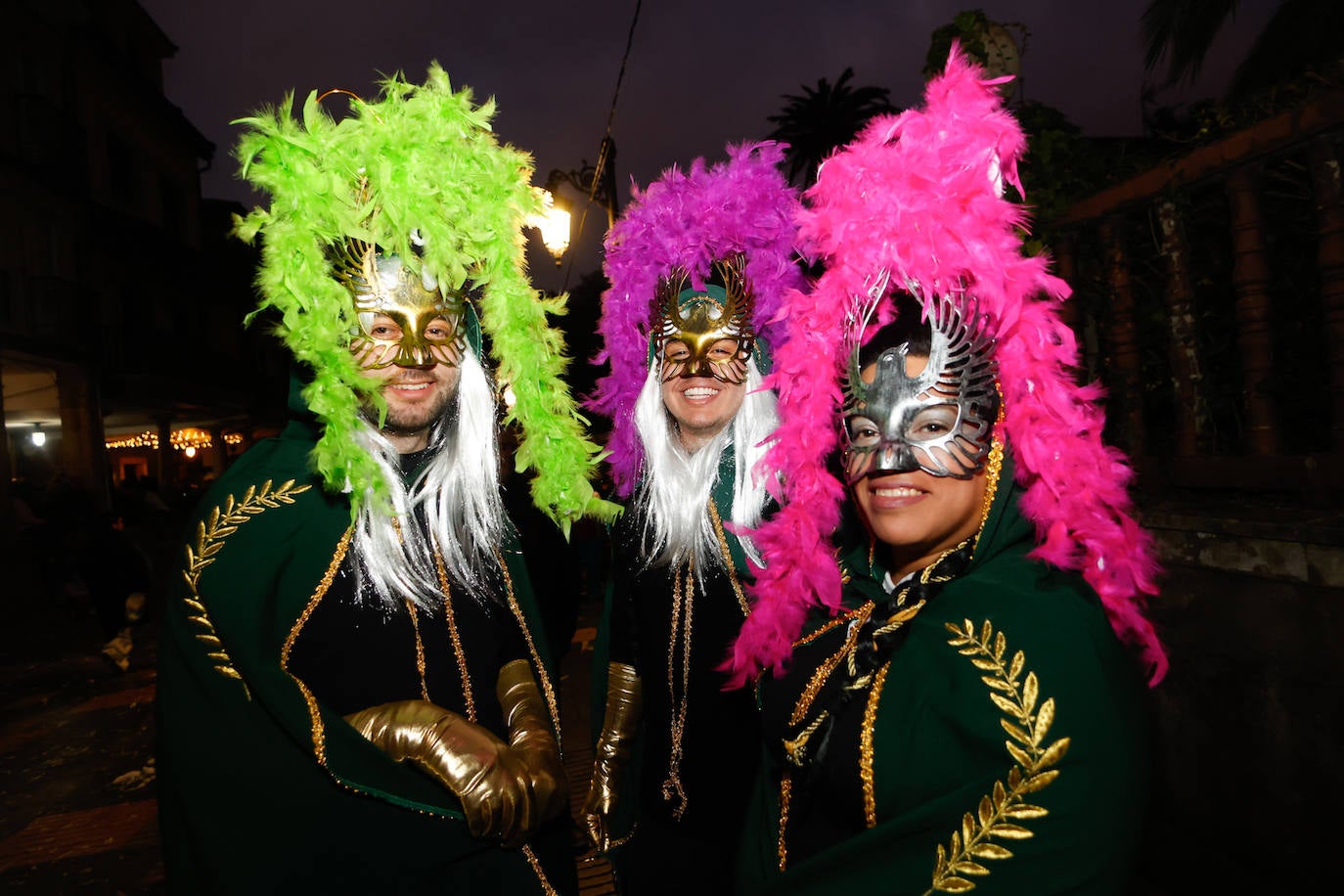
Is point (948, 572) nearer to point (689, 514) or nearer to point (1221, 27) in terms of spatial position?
point (689, 514)

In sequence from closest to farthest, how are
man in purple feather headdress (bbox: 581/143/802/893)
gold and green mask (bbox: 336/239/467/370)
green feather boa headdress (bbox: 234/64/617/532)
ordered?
green feather boa headdress (bbox: 234/64/617/532), gold and green mask (bbox: 336/239/467/370), man in purple feather headdress (bbox: 581/143/802/893)

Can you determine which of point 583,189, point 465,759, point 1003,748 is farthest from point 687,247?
point 583,189

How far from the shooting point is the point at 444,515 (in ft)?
7.47

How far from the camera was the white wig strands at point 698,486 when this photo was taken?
2582 mm

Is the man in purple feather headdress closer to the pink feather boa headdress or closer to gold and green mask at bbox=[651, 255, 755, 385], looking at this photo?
gold and green mask at bbox=[651, 255, 755, 385]

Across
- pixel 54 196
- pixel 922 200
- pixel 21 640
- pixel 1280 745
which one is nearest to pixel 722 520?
pixel 922 200

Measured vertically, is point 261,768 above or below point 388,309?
below

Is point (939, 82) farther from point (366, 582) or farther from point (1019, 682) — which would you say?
point (366, 582)

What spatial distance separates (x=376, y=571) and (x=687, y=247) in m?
1.53

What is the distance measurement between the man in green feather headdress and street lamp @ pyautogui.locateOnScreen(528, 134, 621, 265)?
268 inches

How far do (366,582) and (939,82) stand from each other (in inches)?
76.3

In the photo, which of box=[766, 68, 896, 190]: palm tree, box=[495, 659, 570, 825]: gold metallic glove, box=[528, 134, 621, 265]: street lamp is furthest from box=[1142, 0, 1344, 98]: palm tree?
box=[766, 68, 896, 190]: palm tree

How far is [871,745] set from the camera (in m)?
1.52

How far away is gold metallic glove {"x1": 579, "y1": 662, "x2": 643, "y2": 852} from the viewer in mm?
2525
